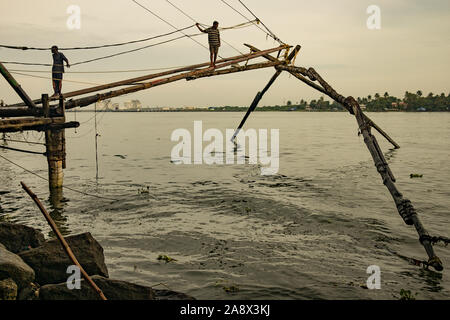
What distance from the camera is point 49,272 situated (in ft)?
23.0

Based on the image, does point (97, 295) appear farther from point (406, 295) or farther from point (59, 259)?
point (406, 295)

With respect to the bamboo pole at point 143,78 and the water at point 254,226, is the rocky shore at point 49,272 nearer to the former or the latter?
the water at point 254,226

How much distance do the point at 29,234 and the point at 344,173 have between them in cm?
2115

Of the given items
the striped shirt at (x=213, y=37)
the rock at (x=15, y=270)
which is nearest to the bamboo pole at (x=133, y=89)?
the striped shirt at (x=213, y=37)

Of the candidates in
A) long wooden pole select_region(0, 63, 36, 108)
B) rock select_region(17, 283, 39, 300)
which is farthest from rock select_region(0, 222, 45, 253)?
long wooden pole select_region(0, 63, 36, 108)

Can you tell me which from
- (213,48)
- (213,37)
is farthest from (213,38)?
(213,48)

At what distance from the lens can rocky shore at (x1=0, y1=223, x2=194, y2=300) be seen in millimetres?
6180

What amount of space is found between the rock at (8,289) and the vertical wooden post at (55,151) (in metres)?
10.2

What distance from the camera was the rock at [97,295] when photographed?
6.18 meters

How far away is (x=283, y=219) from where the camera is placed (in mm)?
13992

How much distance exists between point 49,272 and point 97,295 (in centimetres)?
153

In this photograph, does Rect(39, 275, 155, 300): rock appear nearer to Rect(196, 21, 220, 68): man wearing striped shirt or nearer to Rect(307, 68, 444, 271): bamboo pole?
Rect(307, 68, 444, 271): bamboo pole
